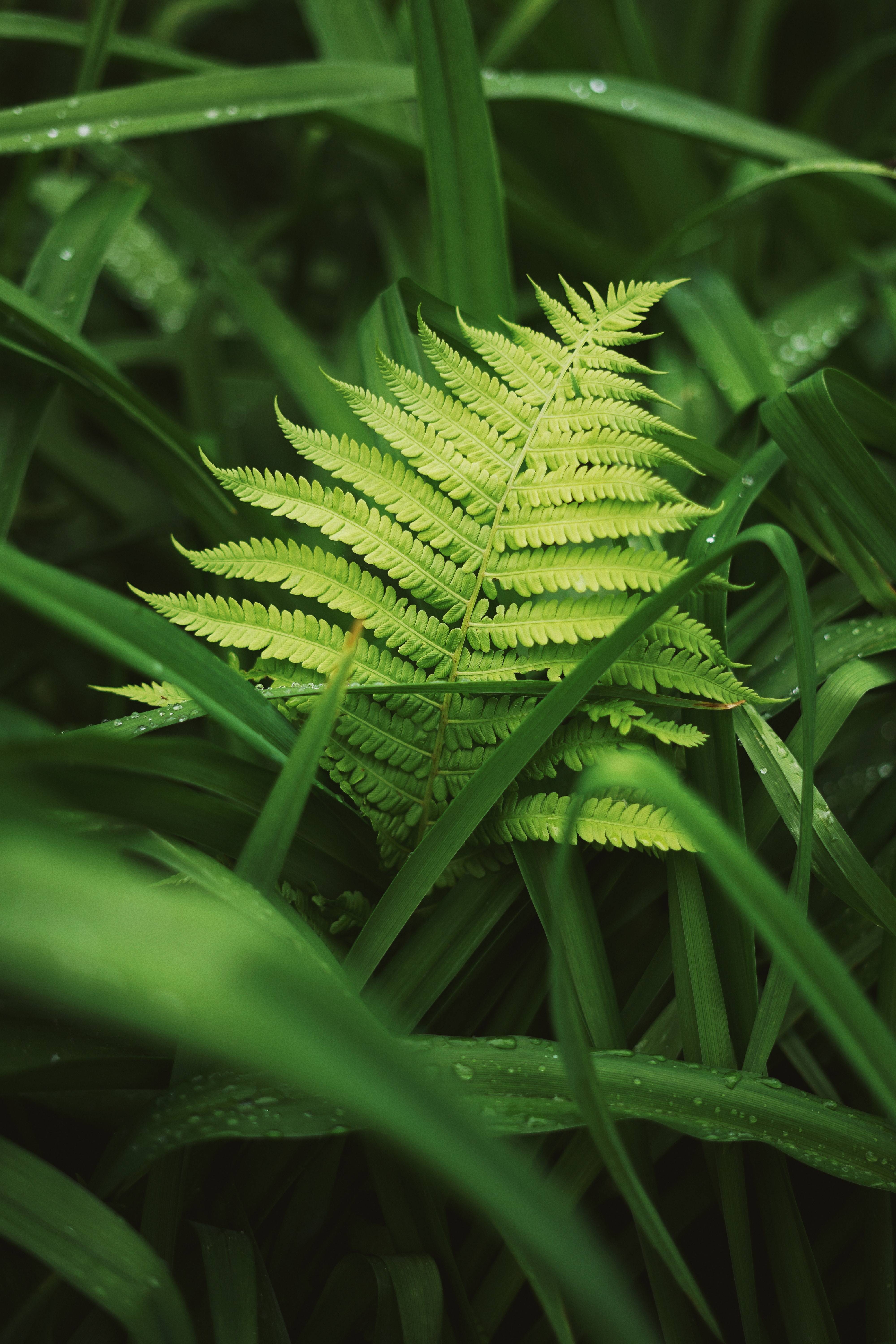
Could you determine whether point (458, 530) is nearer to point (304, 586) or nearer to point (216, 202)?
point (304, 586)

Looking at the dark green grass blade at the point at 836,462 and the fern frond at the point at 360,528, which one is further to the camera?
the dark green grass blade at the point at 836,462

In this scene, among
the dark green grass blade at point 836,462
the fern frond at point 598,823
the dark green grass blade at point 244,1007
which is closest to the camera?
the dark green grass blade at point 244,1007

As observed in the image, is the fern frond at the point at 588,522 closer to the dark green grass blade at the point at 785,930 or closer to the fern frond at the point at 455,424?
the fern frond at the point at 455,424

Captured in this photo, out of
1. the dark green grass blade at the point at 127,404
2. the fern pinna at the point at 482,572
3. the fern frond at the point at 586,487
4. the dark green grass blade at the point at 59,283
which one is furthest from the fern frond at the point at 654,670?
the dark green grass blade at the point at 59,283

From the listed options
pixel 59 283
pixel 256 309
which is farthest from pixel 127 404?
pixel 256 309

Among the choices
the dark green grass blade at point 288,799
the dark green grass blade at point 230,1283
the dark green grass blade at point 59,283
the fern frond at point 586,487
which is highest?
the dark green grass blade at point 59,283

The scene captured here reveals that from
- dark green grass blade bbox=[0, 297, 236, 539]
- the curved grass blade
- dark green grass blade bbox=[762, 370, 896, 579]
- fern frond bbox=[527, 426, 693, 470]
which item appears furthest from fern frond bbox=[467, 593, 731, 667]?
the curved grass blade

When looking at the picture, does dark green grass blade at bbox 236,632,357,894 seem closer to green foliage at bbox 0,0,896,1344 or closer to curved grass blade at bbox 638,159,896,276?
green foliage at bbox 0,0,896,1344
